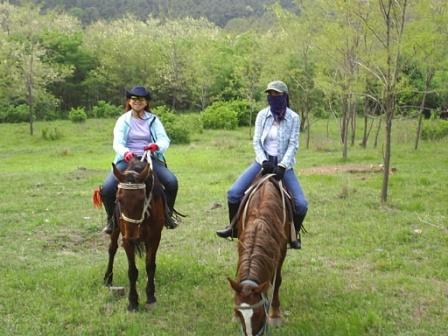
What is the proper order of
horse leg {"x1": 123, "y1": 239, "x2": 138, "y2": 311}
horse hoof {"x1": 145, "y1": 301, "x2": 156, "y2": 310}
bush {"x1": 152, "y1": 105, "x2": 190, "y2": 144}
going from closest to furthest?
horse leg {"x1": 123, "y1": 239, "x2": 138, "y2": 311}, horse hoof {"x1": 145, "y1": 301, "x2": 156, "y2": 310}, bush {"x1": 152, "y1": 105, "x2": 190, "y2": 144}

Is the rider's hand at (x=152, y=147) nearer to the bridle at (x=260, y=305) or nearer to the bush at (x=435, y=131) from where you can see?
the bridle at (x=260, y=305)

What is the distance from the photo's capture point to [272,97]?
620 centimetres

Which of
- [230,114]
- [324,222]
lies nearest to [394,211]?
[324,222]

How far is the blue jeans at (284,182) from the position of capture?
6195mm

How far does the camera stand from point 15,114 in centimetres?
4141

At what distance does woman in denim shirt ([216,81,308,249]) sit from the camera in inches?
244

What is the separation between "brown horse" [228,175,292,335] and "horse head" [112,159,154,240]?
1.14m

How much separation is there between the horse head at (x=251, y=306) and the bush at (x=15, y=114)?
1618 inches

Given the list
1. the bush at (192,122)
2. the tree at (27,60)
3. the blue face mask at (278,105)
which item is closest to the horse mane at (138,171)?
the blue face mask at (278,105)

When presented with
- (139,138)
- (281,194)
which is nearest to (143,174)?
(139,138)

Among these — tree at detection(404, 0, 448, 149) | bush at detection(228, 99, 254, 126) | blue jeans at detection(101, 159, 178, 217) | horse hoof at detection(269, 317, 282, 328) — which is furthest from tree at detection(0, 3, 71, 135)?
horse hoof at detection(269, 317, 282, 328)

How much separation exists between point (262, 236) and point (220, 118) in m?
37.1

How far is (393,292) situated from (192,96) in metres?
48.2

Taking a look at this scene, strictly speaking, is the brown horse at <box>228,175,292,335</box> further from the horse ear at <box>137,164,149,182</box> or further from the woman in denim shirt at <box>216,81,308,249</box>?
the horse ear at <box>137,164,149,182</box>
